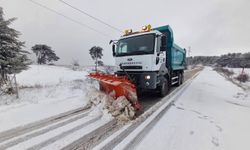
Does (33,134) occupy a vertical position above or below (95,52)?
below

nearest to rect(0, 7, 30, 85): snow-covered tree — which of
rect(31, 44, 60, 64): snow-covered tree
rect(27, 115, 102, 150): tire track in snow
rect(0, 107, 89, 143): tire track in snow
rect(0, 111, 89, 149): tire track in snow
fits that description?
rect(0, 107, 89, 143): tire track in snow

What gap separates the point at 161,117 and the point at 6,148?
12.4 ft

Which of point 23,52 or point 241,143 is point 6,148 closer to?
point 241,143

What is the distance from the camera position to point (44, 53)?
5378 centimetres

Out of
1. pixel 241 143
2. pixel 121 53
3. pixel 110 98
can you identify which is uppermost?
pixel 121 53

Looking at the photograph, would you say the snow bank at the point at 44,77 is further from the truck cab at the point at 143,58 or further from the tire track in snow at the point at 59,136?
the tire track in snow at the point at 59,136

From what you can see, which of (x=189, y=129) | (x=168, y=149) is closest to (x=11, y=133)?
(x=168, y=149)

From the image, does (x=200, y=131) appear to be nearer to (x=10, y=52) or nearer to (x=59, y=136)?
(x=59, y=136)

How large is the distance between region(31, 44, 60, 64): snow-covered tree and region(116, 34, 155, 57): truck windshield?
53.0 m

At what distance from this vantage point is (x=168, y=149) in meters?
2.91

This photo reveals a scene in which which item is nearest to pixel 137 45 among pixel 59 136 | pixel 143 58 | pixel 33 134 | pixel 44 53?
pixel 143 58

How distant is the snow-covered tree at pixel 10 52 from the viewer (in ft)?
24.8

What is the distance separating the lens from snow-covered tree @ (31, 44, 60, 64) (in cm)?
5189

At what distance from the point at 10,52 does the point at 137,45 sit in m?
6.58
